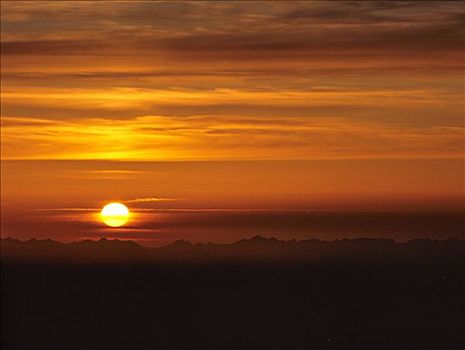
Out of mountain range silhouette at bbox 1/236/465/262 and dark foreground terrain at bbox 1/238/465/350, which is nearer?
dark foreground terrain at bbox 1/238/465/350

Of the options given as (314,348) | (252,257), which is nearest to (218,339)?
(314,348)

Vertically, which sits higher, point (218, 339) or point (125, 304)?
point (125, 304)

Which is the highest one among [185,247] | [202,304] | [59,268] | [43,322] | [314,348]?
[185,247]

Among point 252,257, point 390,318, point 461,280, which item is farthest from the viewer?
point 252,257

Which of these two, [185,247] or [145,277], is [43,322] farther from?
[185,247]

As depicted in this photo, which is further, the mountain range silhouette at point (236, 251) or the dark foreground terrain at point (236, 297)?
the mountain range silhouette at point (236, 251)

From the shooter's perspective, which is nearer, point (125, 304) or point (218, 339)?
point (218, 339)

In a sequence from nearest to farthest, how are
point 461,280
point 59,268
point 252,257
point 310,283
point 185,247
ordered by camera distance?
point 461,280 → point 310,283 → point 59,268 → point 252,257 → point 185,247
